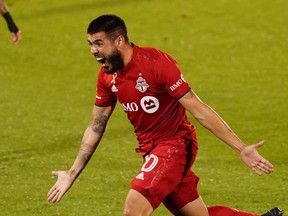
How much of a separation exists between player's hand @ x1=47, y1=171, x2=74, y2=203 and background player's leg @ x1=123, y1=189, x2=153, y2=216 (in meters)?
0.70

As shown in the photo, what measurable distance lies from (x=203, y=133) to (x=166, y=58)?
6.79 meters

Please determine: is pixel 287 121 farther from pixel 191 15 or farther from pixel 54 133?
pixel 191 15

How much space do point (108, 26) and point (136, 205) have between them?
1.67 m

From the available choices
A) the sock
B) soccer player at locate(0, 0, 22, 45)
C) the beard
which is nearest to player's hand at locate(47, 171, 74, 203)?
the beard

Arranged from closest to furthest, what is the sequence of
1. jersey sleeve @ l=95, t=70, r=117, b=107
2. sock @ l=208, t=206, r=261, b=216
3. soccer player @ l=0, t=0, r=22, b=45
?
jersey sleeve @ l=95, t=70, r=117, b=107, sock @ l=208, t=206, r=261, b=216, soccer player @ l=0, t=0, r=22, b=45

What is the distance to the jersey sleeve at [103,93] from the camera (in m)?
10.2

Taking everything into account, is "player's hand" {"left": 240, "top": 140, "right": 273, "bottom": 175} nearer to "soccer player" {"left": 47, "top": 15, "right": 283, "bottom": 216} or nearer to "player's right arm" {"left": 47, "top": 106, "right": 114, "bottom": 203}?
"soccer player" {"left": 47, "top": 15, "right": 283, "bottom": 216}

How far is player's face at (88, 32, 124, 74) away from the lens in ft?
32.3

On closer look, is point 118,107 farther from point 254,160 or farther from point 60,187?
point 254,160

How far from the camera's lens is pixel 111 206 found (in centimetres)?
1255

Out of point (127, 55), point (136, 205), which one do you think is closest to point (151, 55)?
point (127, 55)

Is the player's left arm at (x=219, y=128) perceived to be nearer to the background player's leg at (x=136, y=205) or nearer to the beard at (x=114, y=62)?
the beard at (x=114, y=62)

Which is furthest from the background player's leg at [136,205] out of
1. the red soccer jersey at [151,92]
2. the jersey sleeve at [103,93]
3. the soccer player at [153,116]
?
the jersey sleeve at [103,93]

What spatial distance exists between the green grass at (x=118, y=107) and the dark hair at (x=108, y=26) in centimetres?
299
